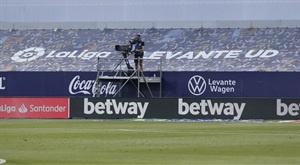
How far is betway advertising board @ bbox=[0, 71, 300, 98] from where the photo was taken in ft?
151

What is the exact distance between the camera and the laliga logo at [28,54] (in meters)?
54.4

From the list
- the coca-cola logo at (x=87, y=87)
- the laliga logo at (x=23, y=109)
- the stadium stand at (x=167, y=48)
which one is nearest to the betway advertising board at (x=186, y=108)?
the laliga logo at (x=23, y=109)

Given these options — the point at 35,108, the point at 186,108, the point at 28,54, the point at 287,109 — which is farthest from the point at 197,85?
the point at 28,54

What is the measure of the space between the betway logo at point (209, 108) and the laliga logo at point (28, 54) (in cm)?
1614

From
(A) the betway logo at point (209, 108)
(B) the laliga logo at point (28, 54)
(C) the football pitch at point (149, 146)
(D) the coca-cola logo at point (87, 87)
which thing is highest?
(B) the laliga logo at point (28, 54)

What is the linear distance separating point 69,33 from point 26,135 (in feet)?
101

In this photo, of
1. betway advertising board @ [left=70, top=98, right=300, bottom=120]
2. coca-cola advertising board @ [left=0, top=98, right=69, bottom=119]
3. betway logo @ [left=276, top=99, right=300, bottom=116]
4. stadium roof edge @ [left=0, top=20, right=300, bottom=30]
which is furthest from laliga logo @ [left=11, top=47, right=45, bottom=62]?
betway logo @ [left=276, top=99, right=300, bottom=116]

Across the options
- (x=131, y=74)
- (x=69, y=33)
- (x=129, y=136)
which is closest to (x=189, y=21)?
(x=69, y=33)

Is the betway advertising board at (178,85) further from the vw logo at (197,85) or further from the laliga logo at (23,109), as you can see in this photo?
the laliga logo at (23,109)

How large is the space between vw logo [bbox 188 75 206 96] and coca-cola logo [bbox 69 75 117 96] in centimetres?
371

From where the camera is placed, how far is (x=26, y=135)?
27188 mm

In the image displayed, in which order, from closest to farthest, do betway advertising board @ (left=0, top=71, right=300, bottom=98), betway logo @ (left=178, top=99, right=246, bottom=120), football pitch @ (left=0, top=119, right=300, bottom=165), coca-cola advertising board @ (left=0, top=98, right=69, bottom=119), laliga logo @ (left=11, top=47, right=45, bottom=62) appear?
football pitch @ (left=0, top=119, right=300, bottom=165)
betway logo @ (left=178, top=99, right=246, bottom=120)
coca-cola advertising board @ (left=0, top=98, right=69, bottom=119)
betway advertising board @ (left=0, top=71, right=300, bottom=98)
laliga logo @ (left=11, top=47, right=45, bottom=62)

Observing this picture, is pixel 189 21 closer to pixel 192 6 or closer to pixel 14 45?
pixel 192 6

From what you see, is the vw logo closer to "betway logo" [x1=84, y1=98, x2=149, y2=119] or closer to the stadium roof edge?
"betway logo" [x1=84, y1=98, x2=149, y2=119]
